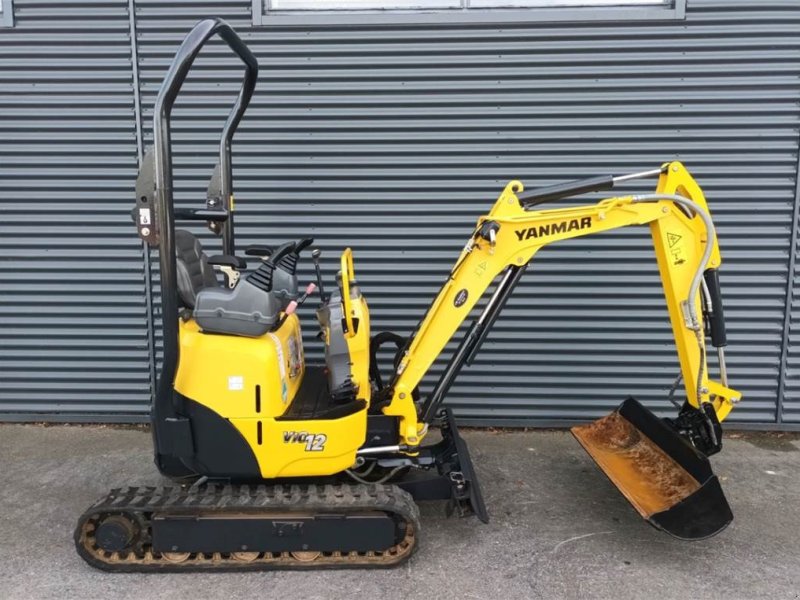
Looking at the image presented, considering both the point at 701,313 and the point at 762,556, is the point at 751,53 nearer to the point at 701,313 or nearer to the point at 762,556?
the point at 701,313

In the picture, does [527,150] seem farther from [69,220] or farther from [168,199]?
[69,220]

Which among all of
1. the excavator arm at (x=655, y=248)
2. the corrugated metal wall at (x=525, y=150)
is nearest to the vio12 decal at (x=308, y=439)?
the excavator arm at (x=655, y=248)

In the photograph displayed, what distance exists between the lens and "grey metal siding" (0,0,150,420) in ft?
16.3

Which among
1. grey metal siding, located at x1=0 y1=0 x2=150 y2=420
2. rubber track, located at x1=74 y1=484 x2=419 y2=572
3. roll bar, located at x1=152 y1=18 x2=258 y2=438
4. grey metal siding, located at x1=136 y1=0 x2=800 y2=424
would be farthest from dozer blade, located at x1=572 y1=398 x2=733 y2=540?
grey metal siding, located at x1=0 y1=0 x2=150 y2=420

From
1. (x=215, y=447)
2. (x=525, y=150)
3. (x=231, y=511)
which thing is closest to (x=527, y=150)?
(x=525, y=150)

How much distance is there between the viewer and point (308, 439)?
330 cm

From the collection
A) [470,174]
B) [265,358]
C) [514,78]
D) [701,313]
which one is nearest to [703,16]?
[514,78]

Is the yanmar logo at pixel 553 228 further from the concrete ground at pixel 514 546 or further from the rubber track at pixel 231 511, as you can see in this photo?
the concrete ground at pixel 514 546

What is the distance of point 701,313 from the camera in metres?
3.43

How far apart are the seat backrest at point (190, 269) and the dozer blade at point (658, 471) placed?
2.55 m

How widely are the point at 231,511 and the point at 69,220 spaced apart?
319 centimetres

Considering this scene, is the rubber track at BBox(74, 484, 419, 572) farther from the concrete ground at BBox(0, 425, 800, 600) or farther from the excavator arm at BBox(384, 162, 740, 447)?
the excavator arm at BBox(384, 162, 740, 447)

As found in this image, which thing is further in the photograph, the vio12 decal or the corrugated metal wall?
the corrugated metal wall

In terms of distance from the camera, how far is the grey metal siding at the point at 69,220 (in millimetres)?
4953
